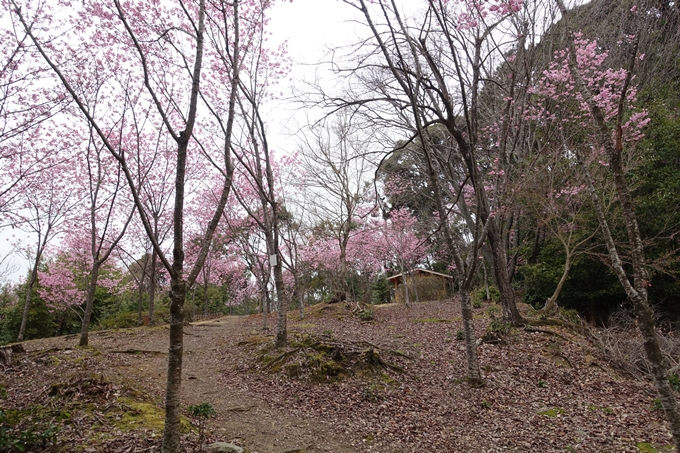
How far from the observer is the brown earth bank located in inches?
143

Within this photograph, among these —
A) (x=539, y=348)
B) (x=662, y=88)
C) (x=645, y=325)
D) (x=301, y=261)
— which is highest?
(x=662, y=88)

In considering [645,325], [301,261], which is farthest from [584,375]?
[301,261]

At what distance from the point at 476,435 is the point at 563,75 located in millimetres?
7876

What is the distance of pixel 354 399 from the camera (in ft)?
16.6

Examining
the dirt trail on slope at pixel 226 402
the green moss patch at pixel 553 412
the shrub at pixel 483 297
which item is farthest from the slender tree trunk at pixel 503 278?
the shrub at pixel 483 297

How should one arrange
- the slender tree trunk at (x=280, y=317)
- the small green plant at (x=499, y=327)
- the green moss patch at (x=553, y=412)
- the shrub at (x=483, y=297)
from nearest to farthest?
the green moss patch at (x=553, y=412) → the slender tree trunk at (x=280, y=317) → the small green plant at (x=499, y=327) → the shrub at (x=483, y=297)

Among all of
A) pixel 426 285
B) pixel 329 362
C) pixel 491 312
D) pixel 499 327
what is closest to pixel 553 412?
pixel 499 327

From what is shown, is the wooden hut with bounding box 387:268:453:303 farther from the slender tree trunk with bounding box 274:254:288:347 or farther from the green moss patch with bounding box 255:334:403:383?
the green moss patch with bounding box 255:334:403:383

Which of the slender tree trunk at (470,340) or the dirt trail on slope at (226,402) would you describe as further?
the slender tree trunk at (470,340)

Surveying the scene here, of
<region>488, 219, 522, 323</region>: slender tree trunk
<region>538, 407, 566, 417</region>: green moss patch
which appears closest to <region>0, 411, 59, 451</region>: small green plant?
<region>538, 407, 566, 417</region>: green moss patch

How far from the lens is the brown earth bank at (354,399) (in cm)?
364

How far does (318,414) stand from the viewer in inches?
185

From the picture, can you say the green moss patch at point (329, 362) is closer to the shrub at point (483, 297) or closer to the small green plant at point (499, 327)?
the small green plant at point (499, 327)

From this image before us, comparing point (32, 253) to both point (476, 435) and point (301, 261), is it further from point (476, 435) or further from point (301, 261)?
point (476, 435)
